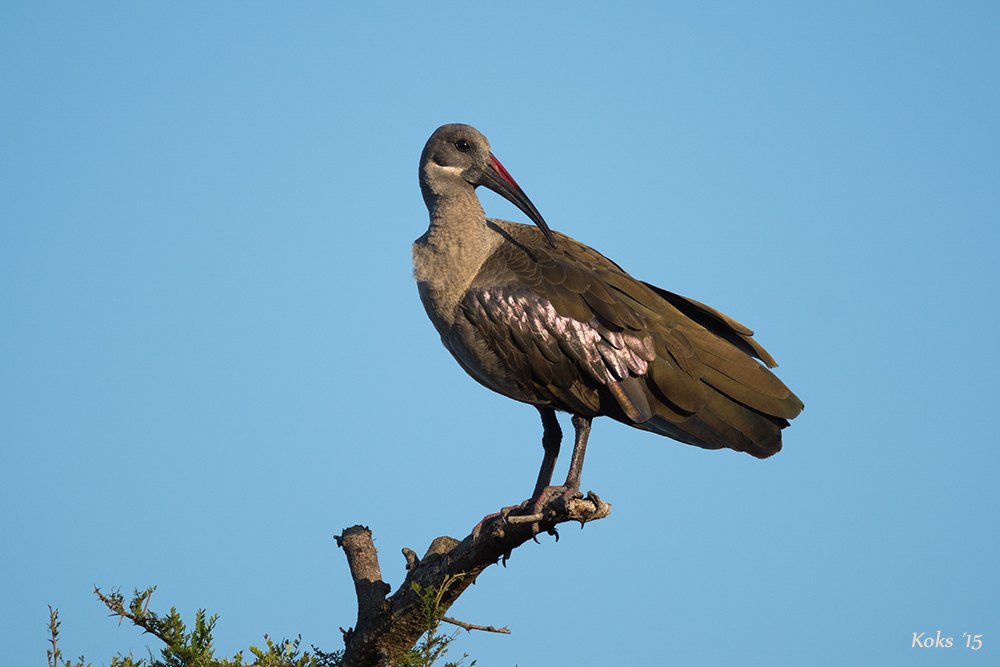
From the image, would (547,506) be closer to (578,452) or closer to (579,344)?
(578,452)

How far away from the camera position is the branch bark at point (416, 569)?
5.08 meters

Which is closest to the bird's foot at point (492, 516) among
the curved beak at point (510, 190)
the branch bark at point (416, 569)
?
the branch bark at point (416, 569)

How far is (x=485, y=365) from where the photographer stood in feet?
19.1

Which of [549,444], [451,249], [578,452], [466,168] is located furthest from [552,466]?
[466,168]

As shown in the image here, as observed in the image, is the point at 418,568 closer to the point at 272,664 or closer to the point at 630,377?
the point at 272,664

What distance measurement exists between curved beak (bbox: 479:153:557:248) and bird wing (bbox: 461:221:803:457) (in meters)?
0.32

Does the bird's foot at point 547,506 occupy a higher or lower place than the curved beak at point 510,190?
lower

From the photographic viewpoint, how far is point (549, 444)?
20.9 ft

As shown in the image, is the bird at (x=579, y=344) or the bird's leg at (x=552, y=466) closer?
the bird's leg at (x=552, y=466)

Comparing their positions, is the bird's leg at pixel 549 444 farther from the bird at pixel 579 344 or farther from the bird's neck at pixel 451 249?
the bird's neck at pixel 451 249

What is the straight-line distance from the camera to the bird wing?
18.8 feet

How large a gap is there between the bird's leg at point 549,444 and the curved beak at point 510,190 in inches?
51.3

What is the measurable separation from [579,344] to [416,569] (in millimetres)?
1887

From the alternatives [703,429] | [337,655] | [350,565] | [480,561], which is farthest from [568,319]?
[337,655]
